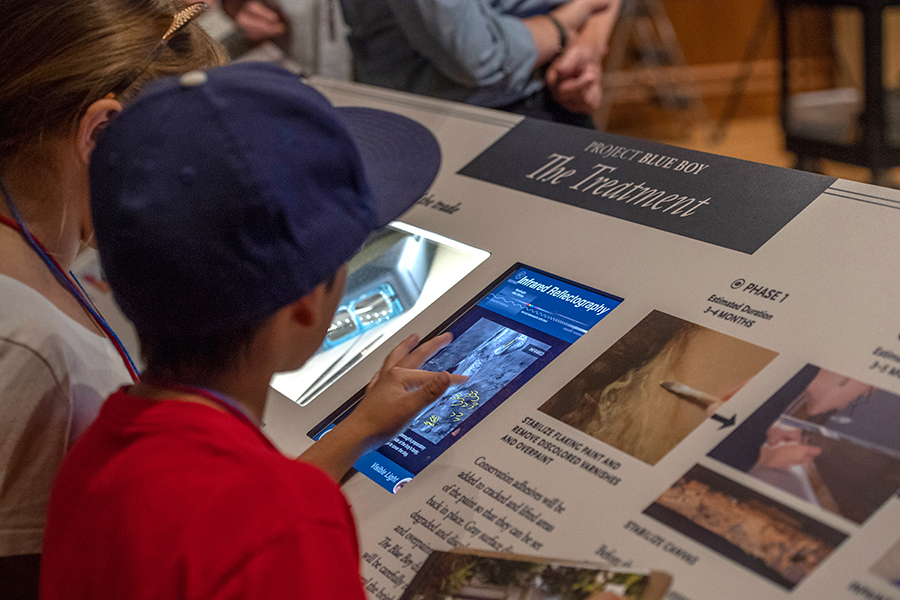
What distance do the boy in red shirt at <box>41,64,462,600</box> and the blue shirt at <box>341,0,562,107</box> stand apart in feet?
2.59

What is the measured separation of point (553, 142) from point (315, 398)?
0.66 meters

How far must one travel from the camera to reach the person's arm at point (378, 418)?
100 cm

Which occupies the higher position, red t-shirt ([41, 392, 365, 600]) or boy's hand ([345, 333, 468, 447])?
red t-shirt ([41, 392, 365, 600])

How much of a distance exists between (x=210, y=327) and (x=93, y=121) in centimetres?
40

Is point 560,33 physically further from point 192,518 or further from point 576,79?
point 192,518

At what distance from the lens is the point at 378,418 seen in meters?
1.00

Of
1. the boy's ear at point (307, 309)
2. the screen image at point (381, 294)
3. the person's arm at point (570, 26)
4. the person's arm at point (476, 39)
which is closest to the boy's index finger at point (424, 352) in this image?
the screen image at point (381, 294)

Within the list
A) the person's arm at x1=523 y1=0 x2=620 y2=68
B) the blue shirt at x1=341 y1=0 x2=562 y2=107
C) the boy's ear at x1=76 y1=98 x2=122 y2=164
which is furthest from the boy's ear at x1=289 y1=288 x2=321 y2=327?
the person's arm at x1=523 y1=0 x2=620 y2=68

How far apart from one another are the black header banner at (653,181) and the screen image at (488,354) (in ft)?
0.60

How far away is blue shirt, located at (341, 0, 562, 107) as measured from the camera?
1485mm

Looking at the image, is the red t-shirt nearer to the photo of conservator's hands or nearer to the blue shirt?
the photo of conservator's hands

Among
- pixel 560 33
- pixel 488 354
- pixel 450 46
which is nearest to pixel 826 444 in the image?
pixel 488 354

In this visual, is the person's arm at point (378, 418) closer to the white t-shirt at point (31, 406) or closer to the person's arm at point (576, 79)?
the white t-shirt at point (31, 406)

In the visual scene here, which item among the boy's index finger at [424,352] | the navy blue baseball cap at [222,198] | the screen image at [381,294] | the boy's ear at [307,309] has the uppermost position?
the navy blue baseball cap at [222,198]
